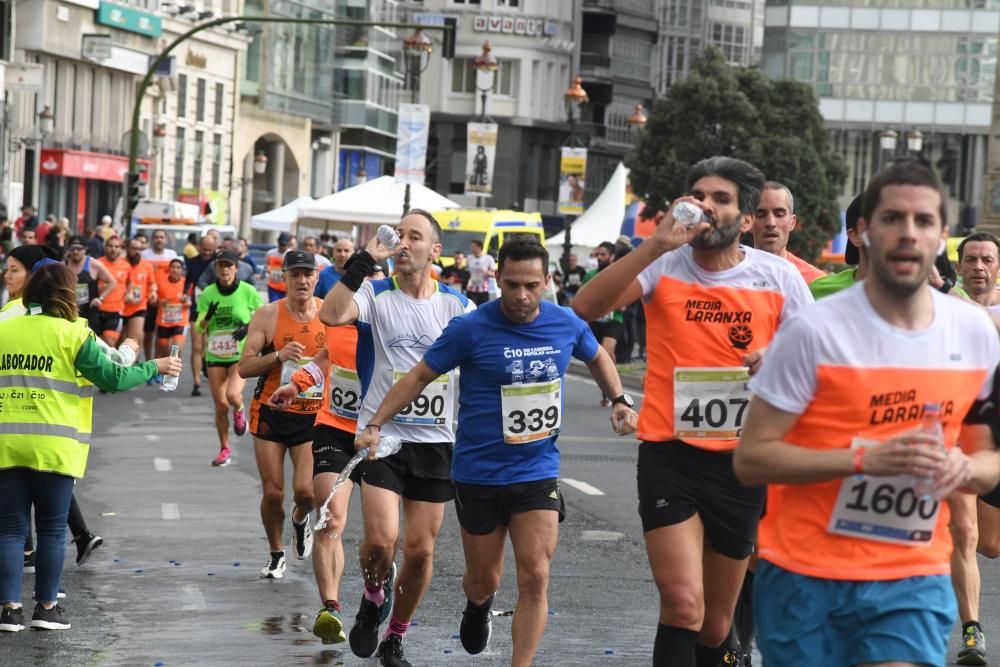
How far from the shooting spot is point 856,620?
5242mm

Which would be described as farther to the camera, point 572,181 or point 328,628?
point 572,181

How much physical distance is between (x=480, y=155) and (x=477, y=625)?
4422 cm

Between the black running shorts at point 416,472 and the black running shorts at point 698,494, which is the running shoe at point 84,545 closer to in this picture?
the black running shorts at point 416,472

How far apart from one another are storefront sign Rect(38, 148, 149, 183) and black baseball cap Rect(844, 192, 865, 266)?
5153 cm

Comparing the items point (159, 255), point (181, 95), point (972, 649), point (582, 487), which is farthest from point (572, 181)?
point (972, 649)

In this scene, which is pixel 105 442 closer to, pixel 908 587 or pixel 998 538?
pixel 998 538

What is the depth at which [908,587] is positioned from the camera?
521 cm

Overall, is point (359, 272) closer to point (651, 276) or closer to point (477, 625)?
point (477, 625)

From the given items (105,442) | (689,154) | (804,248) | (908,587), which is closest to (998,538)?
(908,587)

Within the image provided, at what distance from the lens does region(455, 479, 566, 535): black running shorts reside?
27.2ft

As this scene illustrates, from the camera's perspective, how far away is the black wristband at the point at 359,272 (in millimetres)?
9180

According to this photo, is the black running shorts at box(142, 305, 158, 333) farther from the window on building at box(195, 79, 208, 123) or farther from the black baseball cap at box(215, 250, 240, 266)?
the window on building at box(195, 79, 208, 123)

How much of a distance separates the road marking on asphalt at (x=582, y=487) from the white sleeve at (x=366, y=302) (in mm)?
6902

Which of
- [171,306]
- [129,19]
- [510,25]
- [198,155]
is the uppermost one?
[510,25]
